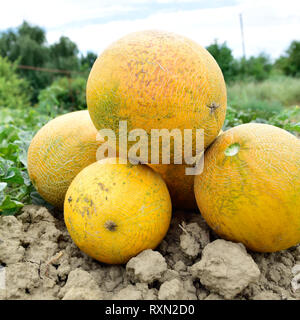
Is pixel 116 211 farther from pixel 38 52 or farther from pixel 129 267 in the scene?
pixel 38 52

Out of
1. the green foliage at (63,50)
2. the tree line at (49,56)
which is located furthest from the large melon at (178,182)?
the green foliage at (63,50)

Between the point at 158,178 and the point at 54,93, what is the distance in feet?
→ 22.9

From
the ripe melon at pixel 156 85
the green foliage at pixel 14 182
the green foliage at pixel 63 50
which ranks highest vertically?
the green foliage at pixel 63 50

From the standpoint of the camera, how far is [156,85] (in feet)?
5.66

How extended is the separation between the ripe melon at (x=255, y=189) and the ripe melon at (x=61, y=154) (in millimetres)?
877

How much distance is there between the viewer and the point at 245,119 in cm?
418

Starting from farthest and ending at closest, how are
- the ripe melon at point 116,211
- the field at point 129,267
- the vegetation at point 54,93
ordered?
the vegetation at point 54,93 → the ripe melon at point 116,211 → the field at point 129,267

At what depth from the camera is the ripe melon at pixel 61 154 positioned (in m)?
2.30

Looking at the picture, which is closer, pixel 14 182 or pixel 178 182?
pixel 178 182

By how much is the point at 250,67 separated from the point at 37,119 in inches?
673

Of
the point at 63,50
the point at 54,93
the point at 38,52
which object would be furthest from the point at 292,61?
the point at 54,93

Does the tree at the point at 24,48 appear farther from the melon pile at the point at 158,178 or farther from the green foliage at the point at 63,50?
the melon pile at the point at 158,178

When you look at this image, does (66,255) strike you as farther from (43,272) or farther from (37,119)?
(37,119)

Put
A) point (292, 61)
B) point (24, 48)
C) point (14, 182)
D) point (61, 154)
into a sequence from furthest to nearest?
point (24, 48)
point (292, 61)
point (14, 182)
point (61, 154)
